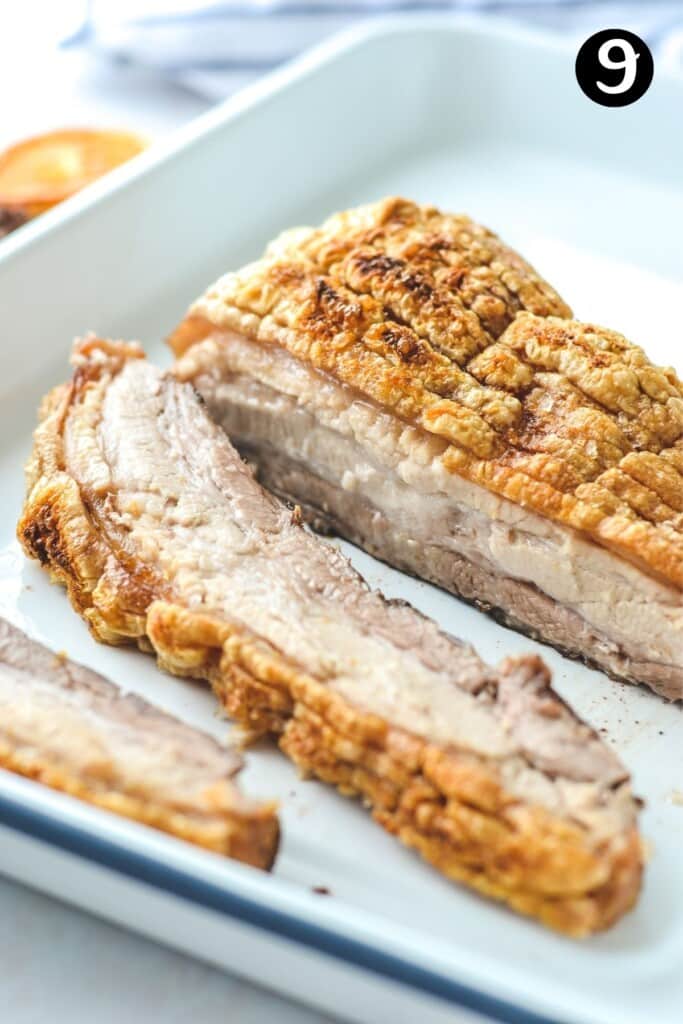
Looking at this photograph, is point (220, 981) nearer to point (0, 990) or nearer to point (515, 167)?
point (0, 990)

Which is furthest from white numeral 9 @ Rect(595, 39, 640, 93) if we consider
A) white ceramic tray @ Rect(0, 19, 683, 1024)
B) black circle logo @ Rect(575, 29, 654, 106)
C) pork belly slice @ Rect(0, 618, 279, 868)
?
pork belly slice @ Rect(0, 618, 279, 868)

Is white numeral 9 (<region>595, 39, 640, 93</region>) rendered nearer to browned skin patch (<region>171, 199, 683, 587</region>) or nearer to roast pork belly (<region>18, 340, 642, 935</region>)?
browned skin patch (<region>171, 199, 683, 587</region>)

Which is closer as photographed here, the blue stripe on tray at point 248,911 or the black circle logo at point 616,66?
the blue stripe on tray at point 248,911

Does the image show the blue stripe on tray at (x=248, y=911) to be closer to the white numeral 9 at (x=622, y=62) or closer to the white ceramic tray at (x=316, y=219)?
the white ceramic tray at (x=316, y=219)

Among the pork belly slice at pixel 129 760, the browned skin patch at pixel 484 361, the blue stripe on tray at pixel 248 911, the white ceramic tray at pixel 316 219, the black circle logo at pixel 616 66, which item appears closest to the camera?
the blue stripe on tray at pixel 248 911

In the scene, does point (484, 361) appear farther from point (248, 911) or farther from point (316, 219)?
point (316, 219)

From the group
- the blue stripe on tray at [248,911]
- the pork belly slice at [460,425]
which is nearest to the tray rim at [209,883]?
the blue stripe on tray at [248,911]
